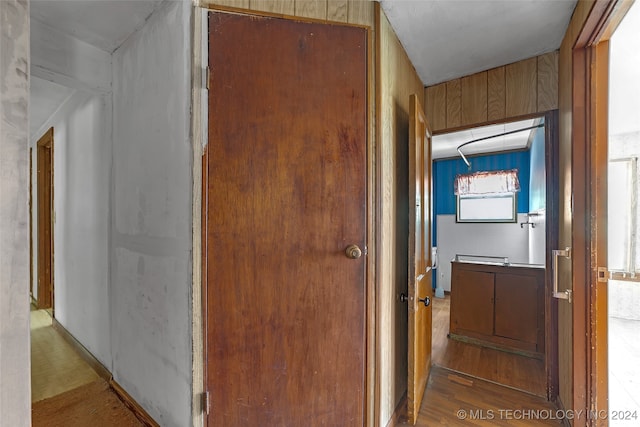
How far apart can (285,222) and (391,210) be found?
0.66 meters

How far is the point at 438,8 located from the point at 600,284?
1.65m

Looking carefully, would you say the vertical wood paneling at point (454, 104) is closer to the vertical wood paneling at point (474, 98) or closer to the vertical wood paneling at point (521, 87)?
the vertical wood paneling at point (474, 98)

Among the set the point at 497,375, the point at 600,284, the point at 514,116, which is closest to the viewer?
the point at 600,284

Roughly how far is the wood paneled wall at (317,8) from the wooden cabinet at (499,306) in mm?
2523

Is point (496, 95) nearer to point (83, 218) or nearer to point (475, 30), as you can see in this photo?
point (475, 30)

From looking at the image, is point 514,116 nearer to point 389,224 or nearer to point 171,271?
point 389,224

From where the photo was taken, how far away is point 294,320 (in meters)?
1.32

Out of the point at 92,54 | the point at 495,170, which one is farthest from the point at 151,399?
the point at 495,170

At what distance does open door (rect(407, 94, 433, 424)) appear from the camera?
1.66m

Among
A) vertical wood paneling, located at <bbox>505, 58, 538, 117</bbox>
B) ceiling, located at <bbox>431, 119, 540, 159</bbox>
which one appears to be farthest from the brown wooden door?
ceiling, located at <bbox>431, 119, 540, 159</bbox>

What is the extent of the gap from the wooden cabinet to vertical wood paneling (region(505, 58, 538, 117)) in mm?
1460

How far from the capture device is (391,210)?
165 centimetres

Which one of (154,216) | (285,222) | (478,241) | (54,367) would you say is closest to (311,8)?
(285,222)

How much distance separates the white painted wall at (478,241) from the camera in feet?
14.4
